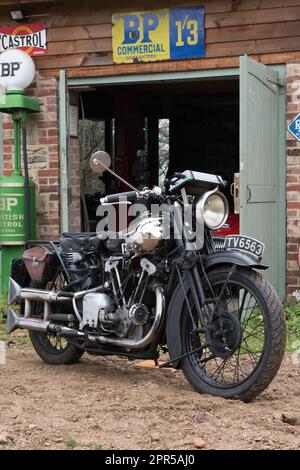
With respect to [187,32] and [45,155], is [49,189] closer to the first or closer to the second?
[45,155]

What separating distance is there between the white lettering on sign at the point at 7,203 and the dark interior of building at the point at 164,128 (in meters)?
2.41

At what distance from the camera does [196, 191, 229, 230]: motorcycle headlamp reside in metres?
4.06

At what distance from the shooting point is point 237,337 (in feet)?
12.8

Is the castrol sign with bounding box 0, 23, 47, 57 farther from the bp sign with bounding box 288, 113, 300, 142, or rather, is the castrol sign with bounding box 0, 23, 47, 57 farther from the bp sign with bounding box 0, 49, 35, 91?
the bp sign with bounding box 288, 113, 300, 142

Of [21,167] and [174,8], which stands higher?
[174,8]

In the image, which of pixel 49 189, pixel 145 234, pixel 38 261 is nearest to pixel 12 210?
pixel 49 189

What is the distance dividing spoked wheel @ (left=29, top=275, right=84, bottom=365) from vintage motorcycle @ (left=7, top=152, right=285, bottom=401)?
174mm

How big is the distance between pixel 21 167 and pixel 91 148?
10.6 ft

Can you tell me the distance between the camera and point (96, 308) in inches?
176

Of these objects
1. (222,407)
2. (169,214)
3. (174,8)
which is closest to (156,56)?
(174,8)

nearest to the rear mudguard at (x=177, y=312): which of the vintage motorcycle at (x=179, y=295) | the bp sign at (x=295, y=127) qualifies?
the vintage motorcycle at (x=179, y=295)

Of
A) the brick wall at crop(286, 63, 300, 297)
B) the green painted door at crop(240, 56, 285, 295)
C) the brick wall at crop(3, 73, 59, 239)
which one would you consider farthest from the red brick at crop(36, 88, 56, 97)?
the brick wall at crop(286, 63, 300, 297)

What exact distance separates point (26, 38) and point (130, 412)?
5126 mm
